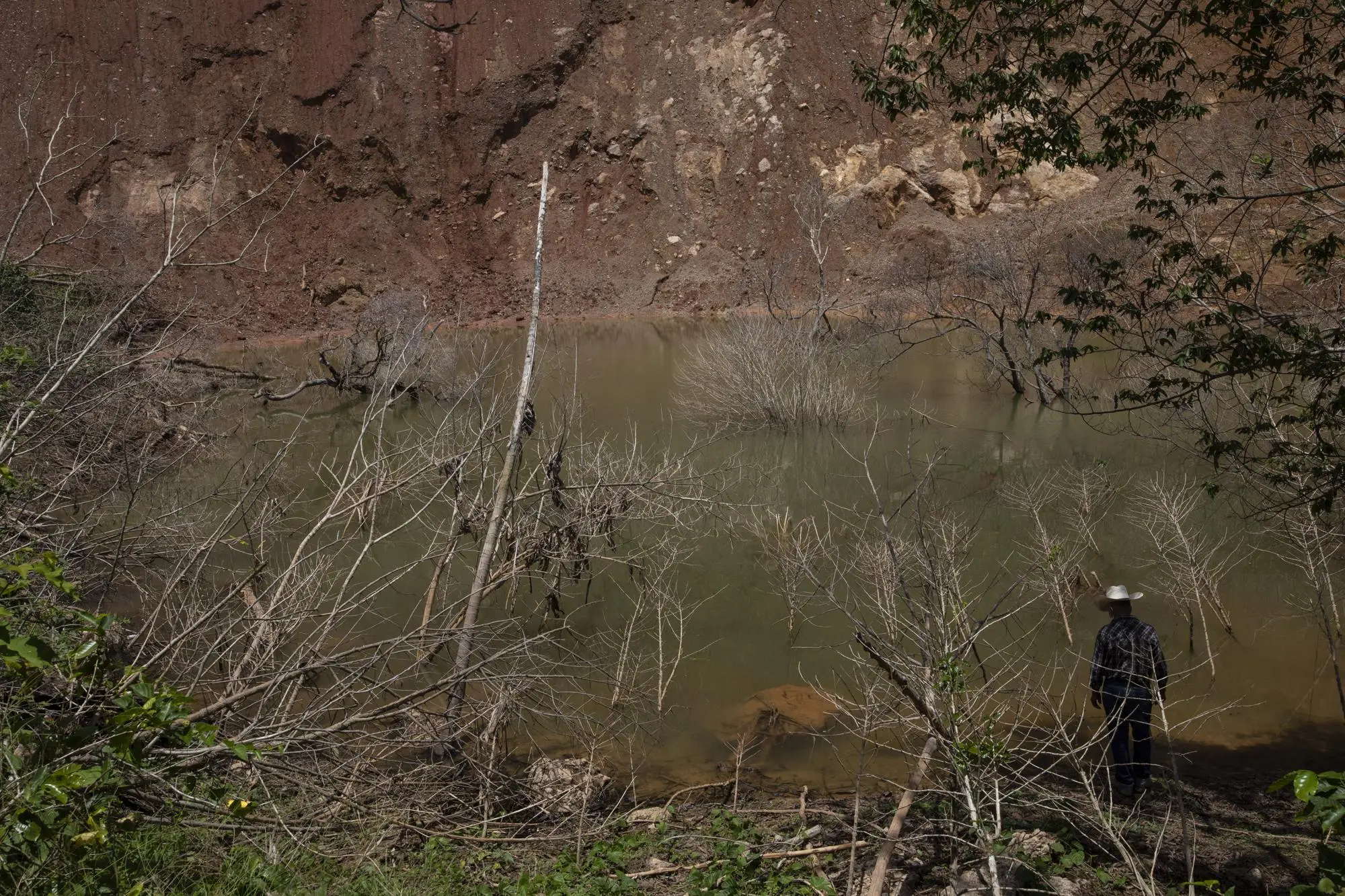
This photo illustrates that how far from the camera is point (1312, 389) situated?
11547 mm

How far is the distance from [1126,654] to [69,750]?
5.52 m

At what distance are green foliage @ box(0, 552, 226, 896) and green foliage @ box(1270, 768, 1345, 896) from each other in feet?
10.2

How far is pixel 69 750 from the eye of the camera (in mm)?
3520

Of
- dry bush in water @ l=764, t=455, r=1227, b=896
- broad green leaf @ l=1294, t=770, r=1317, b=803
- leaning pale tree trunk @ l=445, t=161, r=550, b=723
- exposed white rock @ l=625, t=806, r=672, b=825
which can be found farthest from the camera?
exposed white rock @ l=625, t=806, r=672, b=825

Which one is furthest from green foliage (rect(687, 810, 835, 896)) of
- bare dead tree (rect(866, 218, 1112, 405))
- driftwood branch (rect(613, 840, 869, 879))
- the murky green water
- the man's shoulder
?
bare dead tree (rect(866, 218, 1112, 405))

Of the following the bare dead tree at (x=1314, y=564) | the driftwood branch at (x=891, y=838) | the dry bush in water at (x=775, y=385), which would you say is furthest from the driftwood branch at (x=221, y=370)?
the driftwood branch at (x=891, y=838)

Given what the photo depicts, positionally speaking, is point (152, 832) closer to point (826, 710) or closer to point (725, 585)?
point (826, 710)

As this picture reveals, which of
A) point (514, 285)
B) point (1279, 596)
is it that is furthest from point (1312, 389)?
point (514, 285)

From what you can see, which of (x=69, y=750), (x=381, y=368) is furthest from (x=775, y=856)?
(x=381, y=368)

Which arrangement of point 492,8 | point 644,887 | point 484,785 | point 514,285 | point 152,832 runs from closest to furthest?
point 152,832 → point 644,887 → point 484,785 → point 514,285 → point 492,8

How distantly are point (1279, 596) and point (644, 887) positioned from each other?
8423 millimetres

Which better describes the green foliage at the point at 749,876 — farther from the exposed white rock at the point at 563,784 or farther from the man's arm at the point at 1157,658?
the man's arm at the point at 1157,658

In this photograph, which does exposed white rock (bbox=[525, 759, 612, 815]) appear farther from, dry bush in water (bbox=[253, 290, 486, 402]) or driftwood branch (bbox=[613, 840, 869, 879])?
dry bush in water (bbox=[253, 290, 486, 402])

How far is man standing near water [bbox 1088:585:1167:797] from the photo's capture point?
6.23 m
